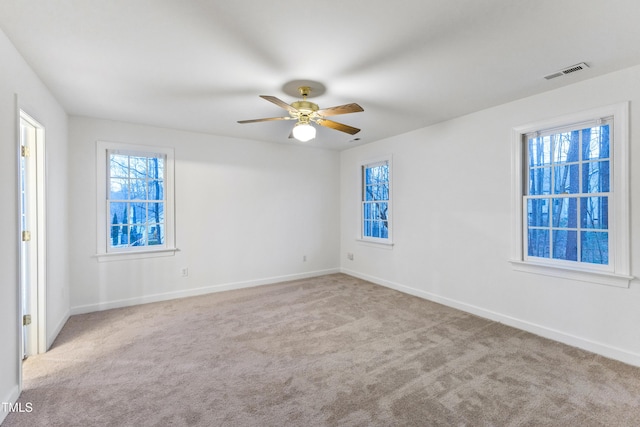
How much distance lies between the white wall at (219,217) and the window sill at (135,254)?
6 cm

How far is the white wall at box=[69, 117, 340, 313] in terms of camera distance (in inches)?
154

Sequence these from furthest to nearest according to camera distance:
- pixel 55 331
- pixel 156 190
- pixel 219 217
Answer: pixel 219 217, pixel 156 190, pixel 55 331

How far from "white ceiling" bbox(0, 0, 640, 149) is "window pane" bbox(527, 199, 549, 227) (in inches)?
45.4

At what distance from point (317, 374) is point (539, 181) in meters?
3.03

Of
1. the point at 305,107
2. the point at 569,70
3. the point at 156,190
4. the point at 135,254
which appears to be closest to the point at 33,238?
the point at 135,254

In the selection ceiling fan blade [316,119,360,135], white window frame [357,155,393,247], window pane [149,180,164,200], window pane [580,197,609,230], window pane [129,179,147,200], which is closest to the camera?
window pane [580,197,609,230]

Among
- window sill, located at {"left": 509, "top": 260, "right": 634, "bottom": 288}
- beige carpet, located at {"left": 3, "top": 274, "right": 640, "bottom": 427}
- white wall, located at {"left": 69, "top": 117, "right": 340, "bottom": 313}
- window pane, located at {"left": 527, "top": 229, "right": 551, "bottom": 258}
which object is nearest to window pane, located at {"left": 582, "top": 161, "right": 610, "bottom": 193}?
window pane, located at {"left": 527, "top": 229, "right": 551, "bottom": 258}

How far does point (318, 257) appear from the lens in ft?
19.2

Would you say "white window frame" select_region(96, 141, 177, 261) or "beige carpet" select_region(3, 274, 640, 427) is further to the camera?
"white window frame" select_region(96, 141, 177, 261)

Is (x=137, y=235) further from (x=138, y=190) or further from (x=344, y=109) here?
(x=344, y=109)

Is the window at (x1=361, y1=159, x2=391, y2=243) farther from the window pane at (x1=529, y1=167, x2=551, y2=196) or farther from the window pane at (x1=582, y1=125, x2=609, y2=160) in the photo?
the window pane at (x1=582, y1=125, x2=609, y2=160)

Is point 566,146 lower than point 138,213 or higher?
higher

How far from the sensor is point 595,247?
2848 mm

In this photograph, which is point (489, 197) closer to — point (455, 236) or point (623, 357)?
point (455, 236)
